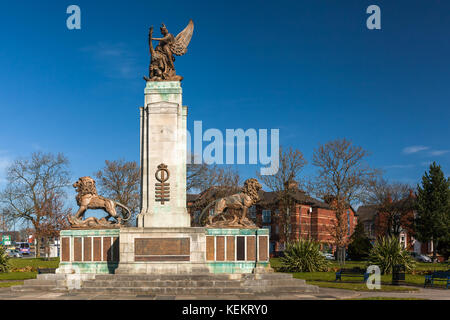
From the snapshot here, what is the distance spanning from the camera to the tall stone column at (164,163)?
23.2m

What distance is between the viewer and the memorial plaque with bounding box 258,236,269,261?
23.0 m

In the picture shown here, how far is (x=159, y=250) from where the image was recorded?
71.9ft

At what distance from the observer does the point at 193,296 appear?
62.3 ft

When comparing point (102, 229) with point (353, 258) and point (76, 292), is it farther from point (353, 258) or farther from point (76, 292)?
point (353, 258)

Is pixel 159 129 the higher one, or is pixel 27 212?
pixel 159 129

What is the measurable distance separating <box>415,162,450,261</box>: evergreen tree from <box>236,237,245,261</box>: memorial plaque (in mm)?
47107

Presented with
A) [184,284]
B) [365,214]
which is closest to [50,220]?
[184,284]

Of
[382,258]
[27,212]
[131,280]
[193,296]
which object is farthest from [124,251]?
[27,212]

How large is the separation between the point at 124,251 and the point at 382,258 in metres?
17.8

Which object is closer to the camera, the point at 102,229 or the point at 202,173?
the point at 102,229

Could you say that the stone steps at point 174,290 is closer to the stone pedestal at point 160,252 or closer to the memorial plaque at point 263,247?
the stone pedestal at point 160,252

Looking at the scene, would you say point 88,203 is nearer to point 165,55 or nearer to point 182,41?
point 165,55

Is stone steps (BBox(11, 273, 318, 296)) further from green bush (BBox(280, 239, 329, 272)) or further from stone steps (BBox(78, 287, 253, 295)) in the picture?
green bush (BBox(280, 239, 329, 272))

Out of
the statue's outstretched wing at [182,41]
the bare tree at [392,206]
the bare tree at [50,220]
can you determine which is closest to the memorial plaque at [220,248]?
the statue's outstretched wing at [182,41]
